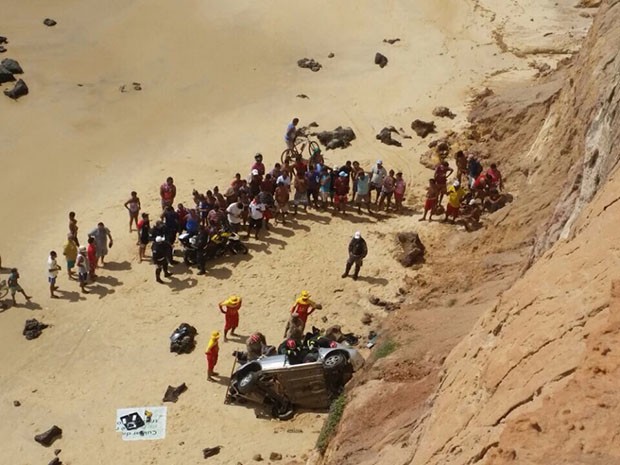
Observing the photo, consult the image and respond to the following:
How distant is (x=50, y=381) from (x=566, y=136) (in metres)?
11.6

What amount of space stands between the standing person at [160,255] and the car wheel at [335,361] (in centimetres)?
546

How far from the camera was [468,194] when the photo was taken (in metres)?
17.6

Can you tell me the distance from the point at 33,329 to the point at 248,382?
18.2 ft

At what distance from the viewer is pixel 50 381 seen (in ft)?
47.3

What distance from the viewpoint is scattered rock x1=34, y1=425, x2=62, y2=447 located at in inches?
510

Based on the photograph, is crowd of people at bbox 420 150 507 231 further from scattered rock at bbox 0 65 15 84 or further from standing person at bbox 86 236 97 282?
scattered rock at bbox 0 65 15 84

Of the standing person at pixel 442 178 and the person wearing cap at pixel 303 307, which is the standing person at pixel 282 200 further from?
the person wearing cap at pixel 303 307

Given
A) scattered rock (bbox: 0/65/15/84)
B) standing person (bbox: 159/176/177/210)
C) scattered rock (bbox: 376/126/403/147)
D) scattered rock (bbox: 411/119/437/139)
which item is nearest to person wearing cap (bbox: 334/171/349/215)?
scattered rock (bbox: 376/126/403/147)

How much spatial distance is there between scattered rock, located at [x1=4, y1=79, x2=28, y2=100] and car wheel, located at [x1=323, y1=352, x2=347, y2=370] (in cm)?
1845

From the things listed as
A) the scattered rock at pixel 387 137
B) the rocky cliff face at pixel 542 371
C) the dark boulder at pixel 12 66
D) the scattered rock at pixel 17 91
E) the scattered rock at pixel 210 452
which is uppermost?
the rocky cliff face at pixel 542 371

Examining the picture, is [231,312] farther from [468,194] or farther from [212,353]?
[468,194]

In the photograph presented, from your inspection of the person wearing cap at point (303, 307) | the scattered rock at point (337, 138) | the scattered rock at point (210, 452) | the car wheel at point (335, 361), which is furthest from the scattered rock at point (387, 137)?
the scattered rock at point (210, 452)

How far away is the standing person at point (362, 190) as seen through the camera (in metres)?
18.2

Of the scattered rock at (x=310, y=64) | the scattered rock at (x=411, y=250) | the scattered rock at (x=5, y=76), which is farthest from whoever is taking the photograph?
the scattered rock at (x=310, y=64)
